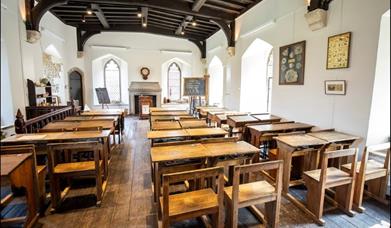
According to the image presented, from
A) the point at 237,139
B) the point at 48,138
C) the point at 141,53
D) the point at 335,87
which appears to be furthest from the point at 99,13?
the point at 335,87

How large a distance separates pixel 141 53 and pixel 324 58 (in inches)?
292

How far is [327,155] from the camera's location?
2.03 meters

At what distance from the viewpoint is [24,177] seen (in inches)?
73.3

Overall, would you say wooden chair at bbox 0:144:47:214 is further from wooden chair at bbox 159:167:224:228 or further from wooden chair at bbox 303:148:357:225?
wooden chair at bbox 303:148:357:225

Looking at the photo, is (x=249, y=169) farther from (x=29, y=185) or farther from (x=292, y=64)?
(x=292, y=64)

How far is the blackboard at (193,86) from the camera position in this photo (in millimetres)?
7114

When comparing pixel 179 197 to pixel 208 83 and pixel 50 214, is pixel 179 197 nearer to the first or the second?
pixel 50 214

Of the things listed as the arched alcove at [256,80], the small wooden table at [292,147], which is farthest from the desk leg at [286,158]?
the arched alcove at [256,80]

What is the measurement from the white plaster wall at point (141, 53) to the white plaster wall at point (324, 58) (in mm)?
4539

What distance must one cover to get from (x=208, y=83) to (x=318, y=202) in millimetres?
7067

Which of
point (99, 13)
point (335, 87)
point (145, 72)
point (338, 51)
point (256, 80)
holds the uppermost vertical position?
point (99, 13)

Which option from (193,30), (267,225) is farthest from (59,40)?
(267,225)

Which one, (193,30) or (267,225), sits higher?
(193,30)

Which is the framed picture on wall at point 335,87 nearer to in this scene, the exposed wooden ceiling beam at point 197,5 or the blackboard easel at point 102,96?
the exposed wooden ceiling beam at point 197,5
